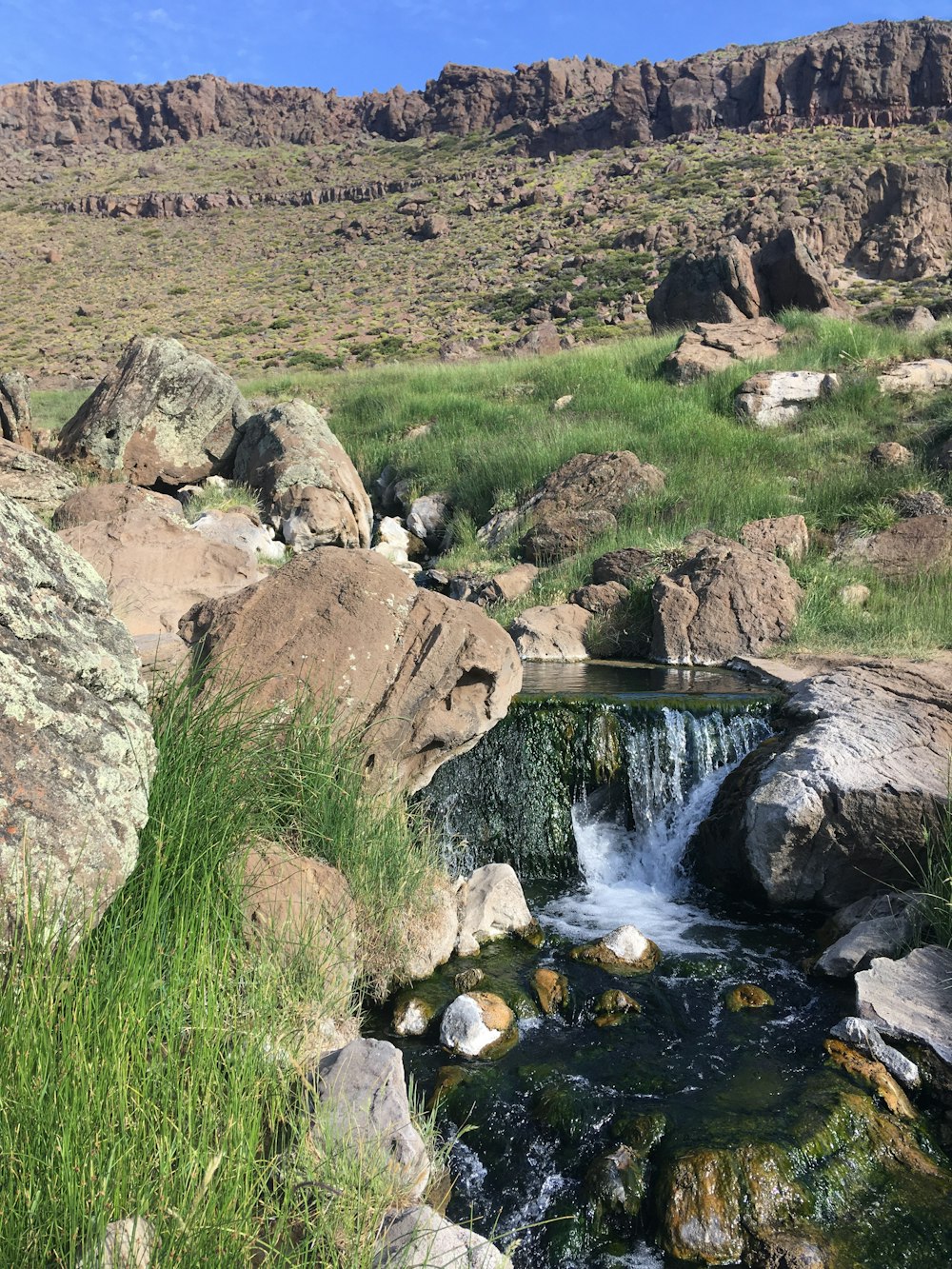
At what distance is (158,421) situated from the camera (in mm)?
15031

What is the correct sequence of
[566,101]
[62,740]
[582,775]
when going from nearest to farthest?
[62,740], [582,775], [566,101]

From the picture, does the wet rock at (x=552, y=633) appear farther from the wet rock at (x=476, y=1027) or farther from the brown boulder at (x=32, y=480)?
the wet rock at (x=476, y=1027)

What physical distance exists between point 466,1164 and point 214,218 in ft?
215

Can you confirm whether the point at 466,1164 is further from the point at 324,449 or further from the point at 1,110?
the point at 1,110

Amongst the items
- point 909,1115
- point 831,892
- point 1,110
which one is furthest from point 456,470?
point 1,110

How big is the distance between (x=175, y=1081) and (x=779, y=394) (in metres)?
15.8

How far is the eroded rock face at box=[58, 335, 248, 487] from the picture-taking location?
14.6m

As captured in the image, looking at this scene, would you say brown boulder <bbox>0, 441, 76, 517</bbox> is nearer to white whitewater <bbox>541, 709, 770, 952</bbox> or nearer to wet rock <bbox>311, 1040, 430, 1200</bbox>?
white whitewater <bbox>541, 709, 770, 952</bbox>

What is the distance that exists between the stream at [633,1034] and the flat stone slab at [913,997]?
27cm

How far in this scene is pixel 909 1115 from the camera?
3896mm

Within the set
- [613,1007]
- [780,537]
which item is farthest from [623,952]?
[780,537]

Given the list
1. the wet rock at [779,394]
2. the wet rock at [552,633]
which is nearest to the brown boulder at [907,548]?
the wet rock at [552,633]

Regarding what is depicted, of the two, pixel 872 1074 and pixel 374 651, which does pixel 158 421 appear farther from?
pixel 872 1074

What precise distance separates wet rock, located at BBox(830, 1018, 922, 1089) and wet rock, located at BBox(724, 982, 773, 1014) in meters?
0.43
